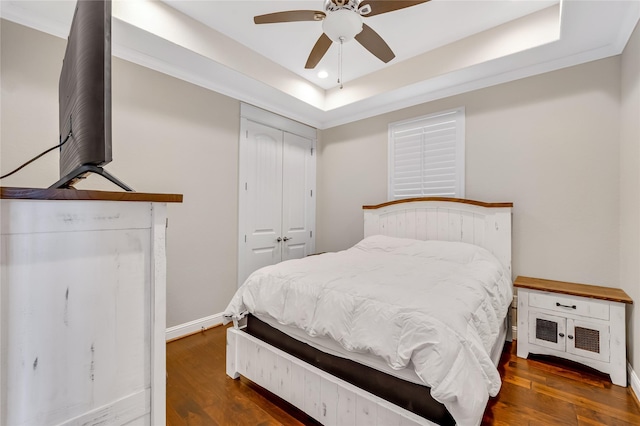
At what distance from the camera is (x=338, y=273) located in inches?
74.7

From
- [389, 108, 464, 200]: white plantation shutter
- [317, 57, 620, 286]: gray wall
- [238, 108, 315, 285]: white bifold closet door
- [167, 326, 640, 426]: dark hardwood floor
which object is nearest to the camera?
[167, 326, 640, 426]: dark hardwood floor

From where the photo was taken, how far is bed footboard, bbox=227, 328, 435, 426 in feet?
4.27

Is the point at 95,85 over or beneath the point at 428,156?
beneath

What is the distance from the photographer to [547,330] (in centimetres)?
223

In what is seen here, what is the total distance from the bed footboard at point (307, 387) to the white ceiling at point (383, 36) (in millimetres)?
2447

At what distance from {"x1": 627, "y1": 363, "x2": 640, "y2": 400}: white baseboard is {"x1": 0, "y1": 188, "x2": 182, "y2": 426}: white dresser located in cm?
277

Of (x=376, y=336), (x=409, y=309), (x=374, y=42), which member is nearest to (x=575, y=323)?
(x=409, y=309)

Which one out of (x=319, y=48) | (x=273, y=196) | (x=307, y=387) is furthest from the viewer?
(x=273, y=196)

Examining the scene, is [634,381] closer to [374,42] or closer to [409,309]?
[409,309]

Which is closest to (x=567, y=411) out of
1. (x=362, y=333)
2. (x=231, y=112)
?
(x=362, y=333)

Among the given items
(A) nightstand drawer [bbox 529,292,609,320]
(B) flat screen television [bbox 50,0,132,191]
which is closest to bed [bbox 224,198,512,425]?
(A) nightstand drawer [bbox 529,292,609,320]

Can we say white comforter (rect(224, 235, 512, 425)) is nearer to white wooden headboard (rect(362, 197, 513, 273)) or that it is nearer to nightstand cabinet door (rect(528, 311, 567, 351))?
nightstand cabinet door (rect(528, 311, 567, 351))

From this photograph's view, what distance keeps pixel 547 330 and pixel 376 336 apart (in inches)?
72.5

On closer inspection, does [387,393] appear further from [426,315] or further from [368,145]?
[368,145]
